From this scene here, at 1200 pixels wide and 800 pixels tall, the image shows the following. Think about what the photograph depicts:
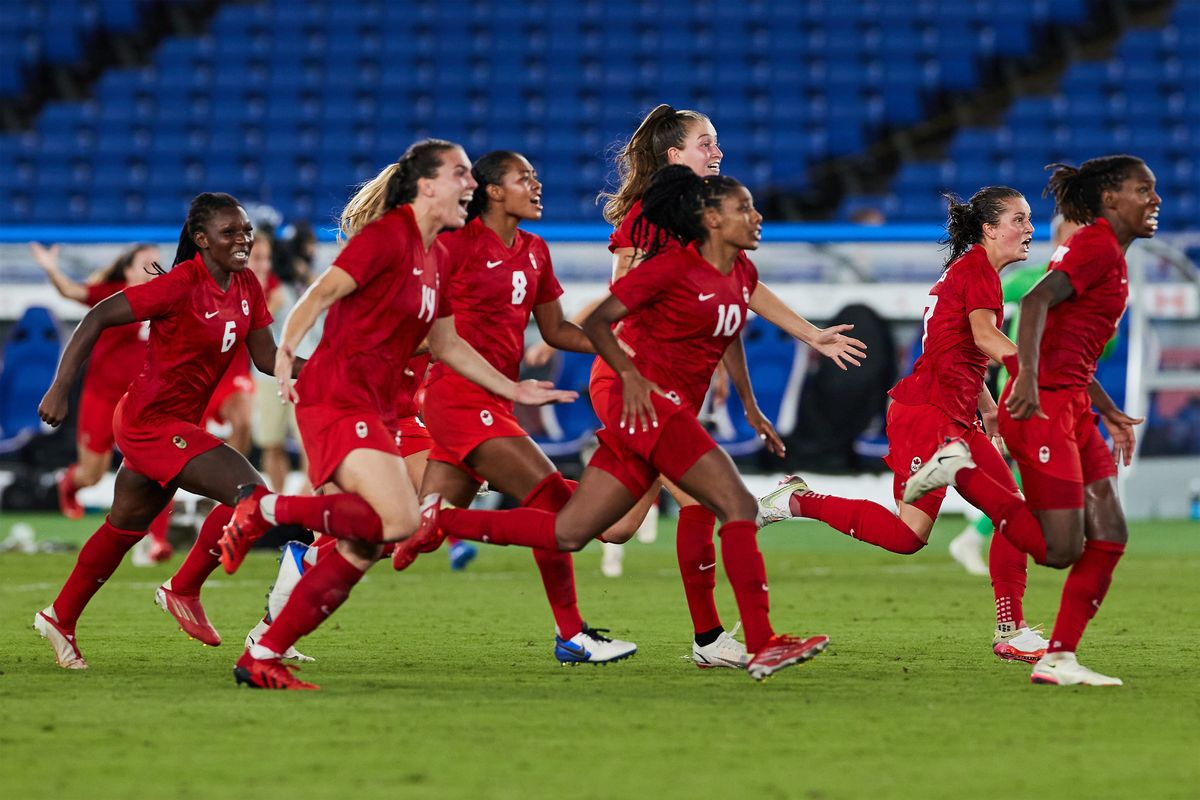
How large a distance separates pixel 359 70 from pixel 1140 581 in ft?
46.3

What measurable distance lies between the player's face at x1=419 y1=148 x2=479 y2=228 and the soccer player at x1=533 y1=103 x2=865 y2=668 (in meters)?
0.64

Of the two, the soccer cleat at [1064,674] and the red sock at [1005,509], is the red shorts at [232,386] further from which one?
the soccer cleat at [1064,674]

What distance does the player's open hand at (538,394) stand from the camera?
6.11 meters

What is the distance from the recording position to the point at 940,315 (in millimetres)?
7488

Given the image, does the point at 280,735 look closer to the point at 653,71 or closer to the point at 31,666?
the point at 31,666

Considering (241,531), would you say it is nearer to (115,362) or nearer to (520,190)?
(520,190)

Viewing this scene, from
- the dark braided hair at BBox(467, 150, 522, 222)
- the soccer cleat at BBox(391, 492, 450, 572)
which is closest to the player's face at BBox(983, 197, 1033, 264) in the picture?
the dark braided hair at BBox(467, 150, 522, 222)

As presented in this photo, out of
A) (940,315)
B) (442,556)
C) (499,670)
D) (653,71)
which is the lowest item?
(442,556)

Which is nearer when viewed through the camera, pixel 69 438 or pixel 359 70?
A: pixel 69 438

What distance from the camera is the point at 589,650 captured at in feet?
23.4

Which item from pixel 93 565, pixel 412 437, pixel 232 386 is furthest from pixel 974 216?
pixel 232 386

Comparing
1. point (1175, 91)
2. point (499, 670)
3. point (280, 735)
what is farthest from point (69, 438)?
point (1175, 91)

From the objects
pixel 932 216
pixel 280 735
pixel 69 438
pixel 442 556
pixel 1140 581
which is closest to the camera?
pixel 280 735

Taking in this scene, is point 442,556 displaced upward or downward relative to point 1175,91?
downward
